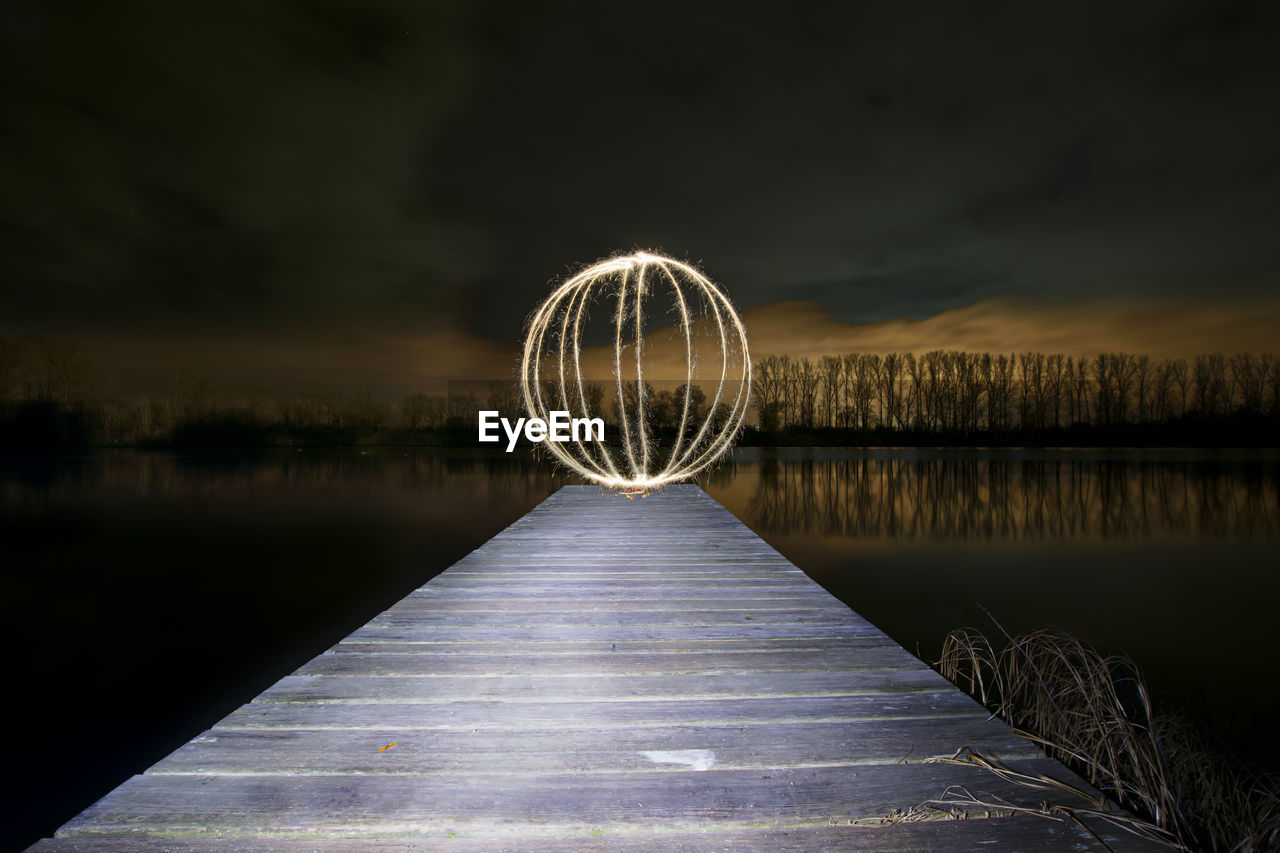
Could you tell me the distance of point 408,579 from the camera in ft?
31.9

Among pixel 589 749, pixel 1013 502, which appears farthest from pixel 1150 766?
pixel 1013 502

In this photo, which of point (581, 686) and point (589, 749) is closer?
point (589, 749)

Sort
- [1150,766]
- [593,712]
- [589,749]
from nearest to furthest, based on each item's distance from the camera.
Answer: [1150,766], [589,749], [593,712]

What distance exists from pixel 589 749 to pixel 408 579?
8.62m

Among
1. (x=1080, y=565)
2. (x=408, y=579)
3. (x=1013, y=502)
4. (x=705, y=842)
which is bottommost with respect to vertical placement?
(x=408, y=579)

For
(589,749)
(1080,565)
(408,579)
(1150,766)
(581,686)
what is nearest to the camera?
(1150,766)

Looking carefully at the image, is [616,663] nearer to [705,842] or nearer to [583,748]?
[583,748]

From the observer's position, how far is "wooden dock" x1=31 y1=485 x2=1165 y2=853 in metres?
1.59

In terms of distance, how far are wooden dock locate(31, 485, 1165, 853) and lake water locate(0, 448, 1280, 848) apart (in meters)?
2.33

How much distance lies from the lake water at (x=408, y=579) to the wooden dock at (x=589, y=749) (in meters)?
2.33

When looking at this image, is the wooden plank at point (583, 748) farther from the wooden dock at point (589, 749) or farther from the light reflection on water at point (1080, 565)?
the light reflection on water at point (1080, 565)

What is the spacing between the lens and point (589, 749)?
200 cm

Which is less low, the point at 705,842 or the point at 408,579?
the point at 705,842

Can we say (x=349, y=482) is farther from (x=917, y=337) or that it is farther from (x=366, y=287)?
(x=917, y=337)
